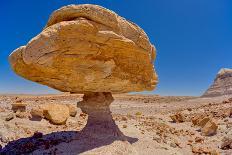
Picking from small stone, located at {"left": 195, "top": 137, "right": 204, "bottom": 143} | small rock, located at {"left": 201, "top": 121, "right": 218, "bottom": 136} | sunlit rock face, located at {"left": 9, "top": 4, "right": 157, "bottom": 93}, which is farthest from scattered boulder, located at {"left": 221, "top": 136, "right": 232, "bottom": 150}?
sunlit rock face, located at {"left": 9, "top": 4, "right": 157, "bottom": 93}

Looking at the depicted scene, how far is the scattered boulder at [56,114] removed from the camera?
1631cm

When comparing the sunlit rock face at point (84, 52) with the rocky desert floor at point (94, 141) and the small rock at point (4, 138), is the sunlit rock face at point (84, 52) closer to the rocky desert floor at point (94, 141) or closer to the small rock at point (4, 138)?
the rocky desert floor at point (94, 141)

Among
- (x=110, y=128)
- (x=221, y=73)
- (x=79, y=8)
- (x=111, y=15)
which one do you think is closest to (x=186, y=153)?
(x=110, y=128)

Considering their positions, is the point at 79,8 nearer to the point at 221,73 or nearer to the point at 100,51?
the point at 100,51

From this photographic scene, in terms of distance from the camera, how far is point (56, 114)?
16.6m

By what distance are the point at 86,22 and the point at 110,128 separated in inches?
186

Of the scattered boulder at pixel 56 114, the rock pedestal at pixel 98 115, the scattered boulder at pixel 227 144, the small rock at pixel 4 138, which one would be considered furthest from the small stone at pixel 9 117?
the scattered boulder at pixel 227 144

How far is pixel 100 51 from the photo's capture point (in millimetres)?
11500

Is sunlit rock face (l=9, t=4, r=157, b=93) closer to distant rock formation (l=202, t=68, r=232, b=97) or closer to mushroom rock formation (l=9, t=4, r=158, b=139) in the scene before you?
mushroom rock formation (l=9, t=4, r=158, b=139)

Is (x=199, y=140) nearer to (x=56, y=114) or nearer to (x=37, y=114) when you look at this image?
(x=56, y=114)

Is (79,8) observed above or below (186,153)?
above

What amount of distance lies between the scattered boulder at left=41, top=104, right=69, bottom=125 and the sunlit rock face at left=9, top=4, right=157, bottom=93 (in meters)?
4.52

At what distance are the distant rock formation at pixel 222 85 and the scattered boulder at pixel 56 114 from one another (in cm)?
4152

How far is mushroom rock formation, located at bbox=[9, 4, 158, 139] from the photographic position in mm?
10500
